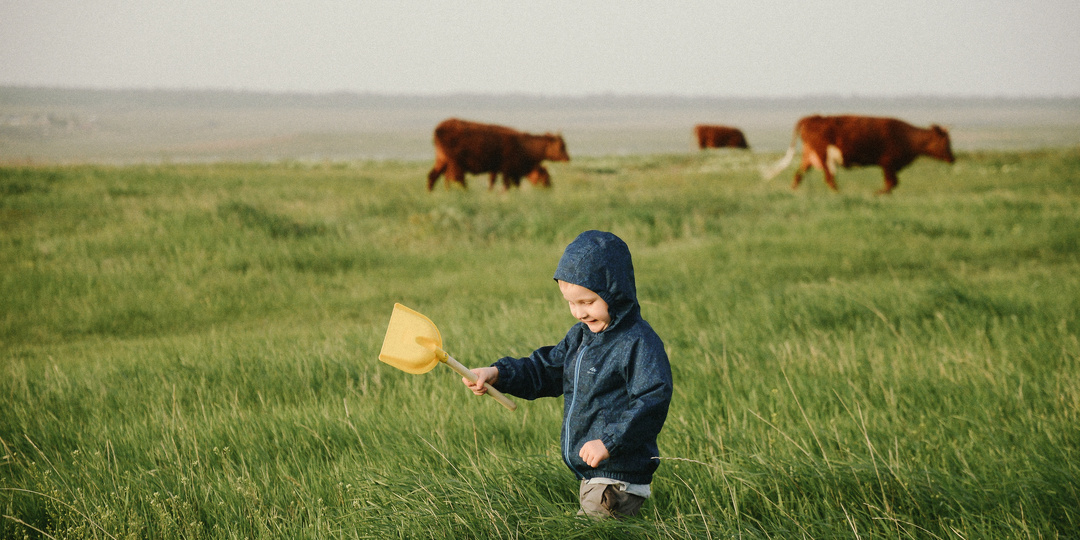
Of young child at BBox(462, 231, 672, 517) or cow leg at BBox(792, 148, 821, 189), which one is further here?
cow leg at BBox(792, 148, 821, 189)

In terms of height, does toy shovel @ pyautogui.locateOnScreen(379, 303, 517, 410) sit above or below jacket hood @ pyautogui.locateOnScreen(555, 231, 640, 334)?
below

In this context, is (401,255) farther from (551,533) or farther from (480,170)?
(480,170)

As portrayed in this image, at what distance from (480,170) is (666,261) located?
36.5 feet

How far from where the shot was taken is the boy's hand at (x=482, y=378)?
2.18 metres

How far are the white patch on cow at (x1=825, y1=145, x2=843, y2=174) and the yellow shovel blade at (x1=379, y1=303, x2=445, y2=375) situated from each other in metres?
18.4

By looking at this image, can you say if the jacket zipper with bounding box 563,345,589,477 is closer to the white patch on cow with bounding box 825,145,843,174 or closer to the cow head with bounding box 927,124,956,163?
the white patch on cow with bounding box 825,145,843,174

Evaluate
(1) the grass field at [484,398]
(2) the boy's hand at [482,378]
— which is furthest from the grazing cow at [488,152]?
(2) the boy's hand at [482,378]

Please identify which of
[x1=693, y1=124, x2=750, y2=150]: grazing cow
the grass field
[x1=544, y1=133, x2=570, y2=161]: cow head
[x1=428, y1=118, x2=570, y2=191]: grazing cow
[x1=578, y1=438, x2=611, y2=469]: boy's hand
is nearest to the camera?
[x1=578, y1=438, x2=611, y2=469]: boy's hand

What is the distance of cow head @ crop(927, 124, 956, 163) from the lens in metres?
18.8

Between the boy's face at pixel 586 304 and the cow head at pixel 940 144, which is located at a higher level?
the cow head at pixel 940 144

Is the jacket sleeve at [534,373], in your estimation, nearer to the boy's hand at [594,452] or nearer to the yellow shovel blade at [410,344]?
the yellow shovel blade at [410,344]

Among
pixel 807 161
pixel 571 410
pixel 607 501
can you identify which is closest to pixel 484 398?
pixel 571 410

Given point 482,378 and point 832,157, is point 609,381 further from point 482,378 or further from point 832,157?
point 832,157

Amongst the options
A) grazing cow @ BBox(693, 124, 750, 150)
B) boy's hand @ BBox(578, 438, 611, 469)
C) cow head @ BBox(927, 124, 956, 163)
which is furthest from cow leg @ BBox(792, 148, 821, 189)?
grazing cow @ BBox(693, 124, 750, 150)
